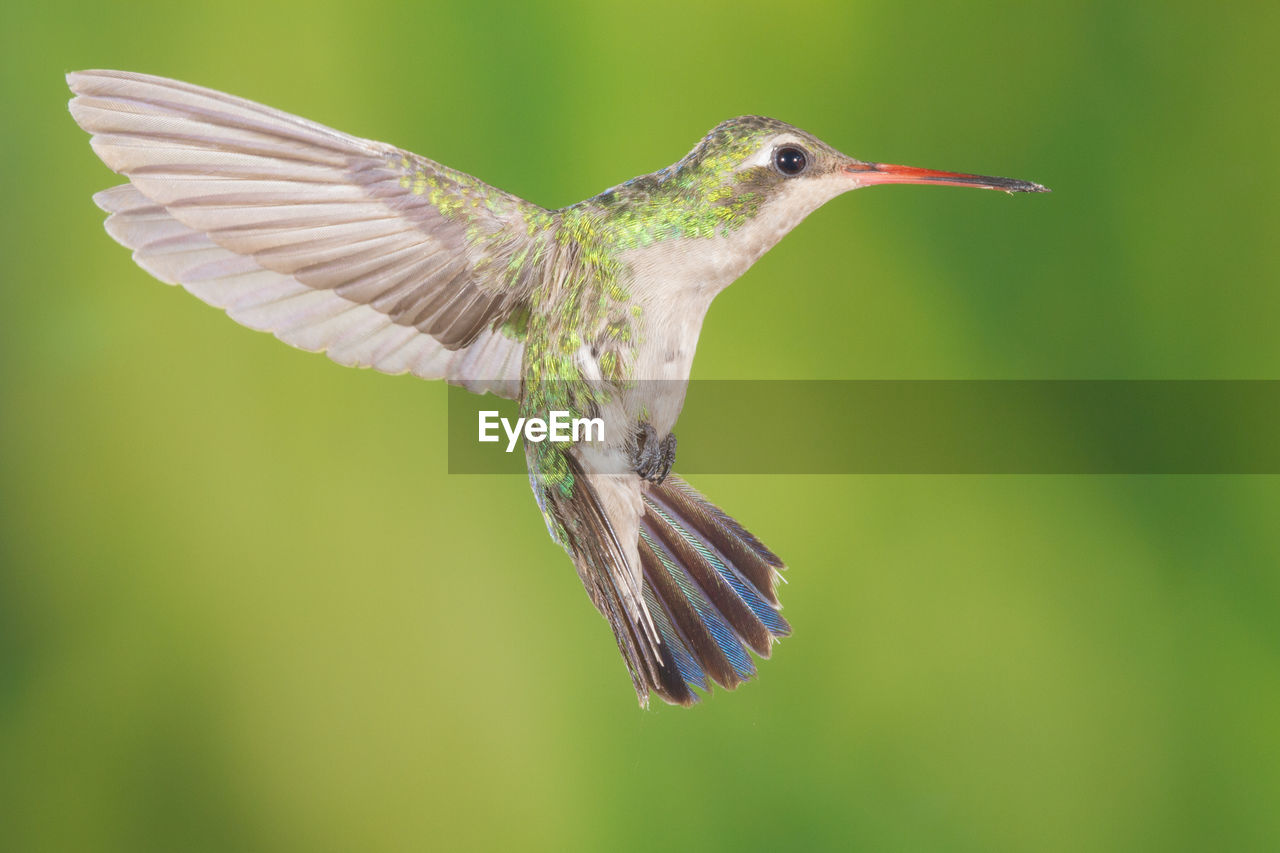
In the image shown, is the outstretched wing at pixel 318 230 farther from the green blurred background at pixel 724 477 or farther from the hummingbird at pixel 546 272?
the green blurred background at pixel 724 477

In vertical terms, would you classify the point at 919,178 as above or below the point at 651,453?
above

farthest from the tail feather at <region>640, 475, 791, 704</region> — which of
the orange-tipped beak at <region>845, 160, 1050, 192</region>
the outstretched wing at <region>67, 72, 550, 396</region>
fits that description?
the orange-tipped beak at <region>845, 160, 1050, 192</region>

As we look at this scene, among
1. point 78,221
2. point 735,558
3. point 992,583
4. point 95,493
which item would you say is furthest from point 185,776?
point 992,583

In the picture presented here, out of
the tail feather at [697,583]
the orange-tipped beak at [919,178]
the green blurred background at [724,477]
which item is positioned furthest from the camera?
the green blurred background at [724,477]

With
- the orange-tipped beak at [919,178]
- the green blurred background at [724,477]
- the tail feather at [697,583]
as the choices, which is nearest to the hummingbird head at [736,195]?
the orange-tipped beak at [919,178]

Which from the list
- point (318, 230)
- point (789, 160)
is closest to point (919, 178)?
point (789, 160)

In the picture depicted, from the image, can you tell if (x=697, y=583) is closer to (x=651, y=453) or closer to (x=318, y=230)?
(x=651, y=453)

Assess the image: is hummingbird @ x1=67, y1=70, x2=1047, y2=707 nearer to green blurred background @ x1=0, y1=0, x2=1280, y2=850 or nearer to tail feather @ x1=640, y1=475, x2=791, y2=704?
tail feather @ x1=640, y1=475, x2=791, y2=704
